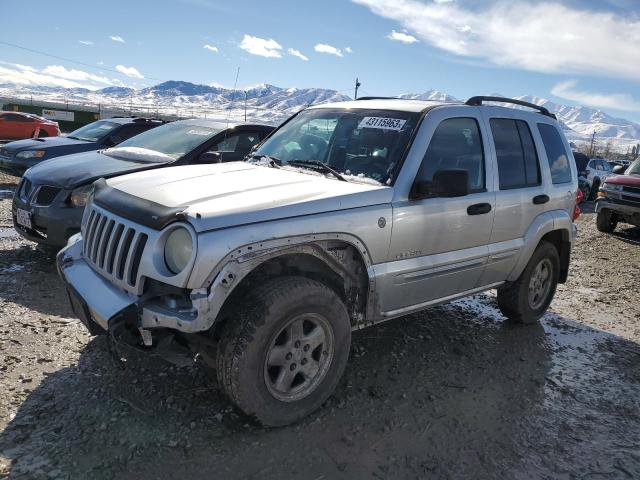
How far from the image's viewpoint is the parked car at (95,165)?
16.3ft

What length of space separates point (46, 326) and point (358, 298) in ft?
8.41

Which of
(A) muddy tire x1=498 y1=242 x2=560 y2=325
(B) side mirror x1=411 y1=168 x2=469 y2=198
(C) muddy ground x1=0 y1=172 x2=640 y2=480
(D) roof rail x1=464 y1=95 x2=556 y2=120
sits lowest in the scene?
(C) muddy ground x1=0 y1=172 x2=640 y2=480

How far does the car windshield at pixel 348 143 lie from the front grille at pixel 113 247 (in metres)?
1.38

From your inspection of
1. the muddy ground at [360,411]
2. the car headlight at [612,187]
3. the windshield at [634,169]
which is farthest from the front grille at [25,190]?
the windshield at [634,169]

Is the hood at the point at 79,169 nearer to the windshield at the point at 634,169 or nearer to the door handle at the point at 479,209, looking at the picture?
the door handle at the point at 479,209

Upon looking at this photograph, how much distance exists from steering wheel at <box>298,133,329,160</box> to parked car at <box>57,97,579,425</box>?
13mm

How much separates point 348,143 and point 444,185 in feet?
2.80

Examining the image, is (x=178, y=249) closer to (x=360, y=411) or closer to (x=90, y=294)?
(x=90, y=294)

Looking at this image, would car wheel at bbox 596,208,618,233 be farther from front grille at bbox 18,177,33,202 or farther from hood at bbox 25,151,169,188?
front grille at bbox 18,177,33,202

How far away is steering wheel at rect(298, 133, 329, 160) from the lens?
3.78m

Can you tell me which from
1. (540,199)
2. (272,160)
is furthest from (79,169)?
(540,199)

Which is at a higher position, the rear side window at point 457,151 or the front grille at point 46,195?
the rear side window at point 457,151

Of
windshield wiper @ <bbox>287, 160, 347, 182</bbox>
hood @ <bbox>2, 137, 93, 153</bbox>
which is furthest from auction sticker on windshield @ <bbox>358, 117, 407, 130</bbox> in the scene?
hood @ <bbox>2, 137, 93, 153</bbox>

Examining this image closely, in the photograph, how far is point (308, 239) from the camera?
279 centimetres
